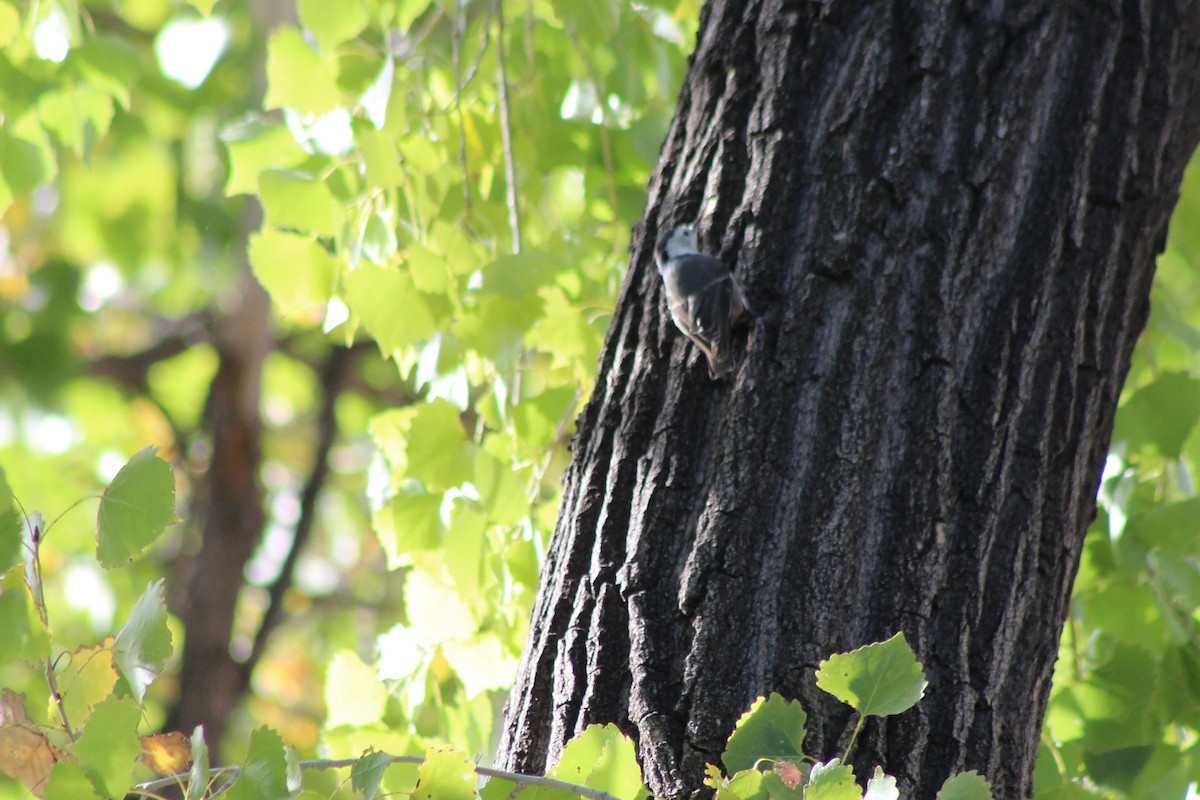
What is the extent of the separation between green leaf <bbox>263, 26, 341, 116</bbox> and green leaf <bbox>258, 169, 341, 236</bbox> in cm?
10

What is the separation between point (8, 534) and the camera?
0.81 m

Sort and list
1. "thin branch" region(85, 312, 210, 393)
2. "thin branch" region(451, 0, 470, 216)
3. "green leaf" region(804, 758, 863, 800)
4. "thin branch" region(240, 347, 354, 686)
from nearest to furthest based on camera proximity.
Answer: "green leaf" region(804, 758, 863, 800)
"thin branch" region(451, 0, 470, 216)
"thin branch" region(240, 347, 354, 686)
"thin branch" region(85, 312, 210, 393)

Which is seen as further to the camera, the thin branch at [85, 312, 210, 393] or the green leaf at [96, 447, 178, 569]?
the thin branch at [85, 312, 210, 393]

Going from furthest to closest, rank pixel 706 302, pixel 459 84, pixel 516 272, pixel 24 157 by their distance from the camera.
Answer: pixel 24 157
pixel 459 84
pixel 516 272
pixel 706 302

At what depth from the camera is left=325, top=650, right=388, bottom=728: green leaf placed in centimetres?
152

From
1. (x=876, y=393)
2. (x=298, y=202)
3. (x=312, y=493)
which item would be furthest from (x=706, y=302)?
(x=312, y=493)

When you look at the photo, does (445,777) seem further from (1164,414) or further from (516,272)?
(1164,414)

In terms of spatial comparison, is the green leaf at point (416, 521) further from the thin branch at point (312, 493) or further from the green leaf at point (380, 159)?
the thin branch at point (312, 493)

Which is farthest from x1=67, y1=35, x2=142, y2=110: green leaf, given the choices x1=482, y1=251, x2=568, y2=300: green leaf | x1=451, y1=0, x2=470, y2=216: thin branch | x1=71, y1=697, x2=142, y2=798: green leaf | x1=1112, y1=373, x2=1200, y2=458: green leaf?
x1=1112, y1=373, x2=1200, y2=458: green leaf

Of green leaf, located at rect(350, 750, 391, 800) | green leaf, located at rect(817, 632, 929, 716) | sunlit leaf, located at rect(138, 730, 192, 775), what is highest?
green leaf, located at rect(817, 632, 929, 716)

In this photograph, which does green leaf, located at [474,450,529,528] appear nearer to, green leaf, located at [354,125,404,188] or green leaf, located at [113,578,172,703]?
green leaf, located at [354,125,404,188]

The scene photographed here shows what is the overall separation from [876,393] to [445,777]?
0.48 m

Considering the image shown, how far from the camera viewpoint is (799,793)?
0.68 metres

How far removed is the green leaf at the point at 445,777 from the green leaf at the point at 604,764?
0.17 ft
